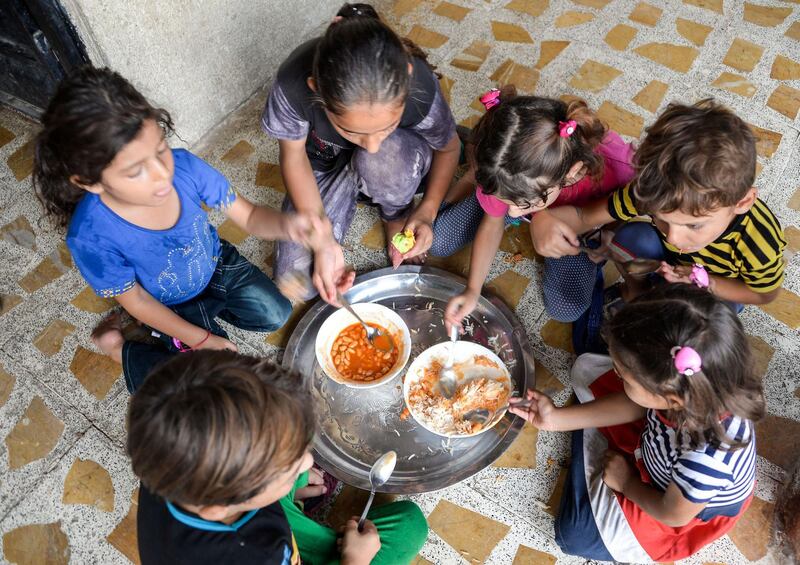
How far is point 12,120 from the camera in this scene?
2645mm

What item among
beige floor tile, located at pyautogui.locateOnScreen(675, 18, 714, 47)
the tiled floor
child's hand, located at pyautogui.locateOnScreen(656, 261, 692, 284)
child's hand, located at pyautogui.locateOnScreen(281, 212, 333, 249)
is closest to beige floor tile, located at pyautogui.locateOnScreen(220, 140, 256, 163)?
the tiled floor

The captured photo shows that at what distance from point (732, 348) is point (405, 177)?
3.68 feet

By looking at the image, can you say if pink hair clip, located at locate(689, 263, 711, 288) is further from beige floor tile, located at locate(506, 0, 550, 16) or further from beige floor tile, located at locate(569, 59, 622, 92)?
beige floor tile, located at locate(506, 0, 550, 16)

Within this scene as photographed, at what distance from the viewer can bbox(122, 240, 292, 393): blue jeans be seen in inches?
71.3

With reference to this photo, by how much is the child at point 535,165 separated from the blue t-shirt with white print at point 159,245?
2.56 feet

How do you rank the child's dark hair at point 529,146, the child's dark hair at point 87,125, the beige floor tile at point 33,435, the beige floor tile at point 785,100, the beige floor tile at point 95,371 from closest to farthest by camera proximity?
the child's dark hair at point 87,125 → the child's dark hair at point 529,146 → the beige floor tile at point 33,435 → the beige floor tile at point 95,371 → the beige floor tile at point 785,100

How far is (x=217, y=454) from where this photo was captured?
3.16 feet

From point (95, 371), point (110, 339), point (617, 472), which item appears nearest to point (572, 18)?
point (617, 472)

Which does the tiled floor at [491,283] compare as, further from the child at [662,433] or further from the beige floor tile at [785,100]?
the child at [662,433]

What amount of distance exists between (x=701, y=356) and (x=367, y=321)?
99 cm

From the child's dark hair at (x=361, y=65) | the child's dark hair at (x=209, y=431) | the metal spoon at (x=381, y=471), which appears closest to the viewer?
the child's dark hair at (x=209, y=431)

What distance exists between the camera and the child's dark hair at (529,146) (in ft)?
4.92

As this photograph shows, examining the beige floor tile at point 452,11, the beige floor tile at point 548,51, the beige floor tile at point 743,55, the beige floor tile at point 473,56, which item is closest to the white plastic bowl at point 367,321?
the beige floor tile at point 473,56

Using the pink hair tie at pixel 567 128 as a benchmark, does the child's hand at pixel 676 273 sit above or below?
below
